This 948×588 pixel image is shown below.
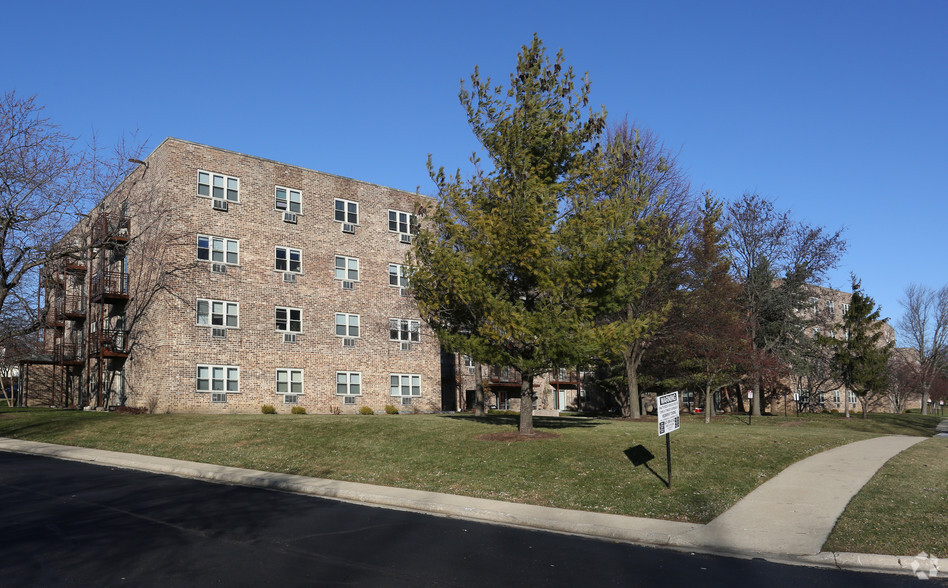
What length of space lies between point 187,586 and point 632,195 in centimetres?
1562

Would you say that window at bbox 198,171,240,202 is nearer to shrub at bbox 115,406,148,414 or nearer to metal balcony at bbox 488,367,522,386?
shrub at bbox 115,406,148,414

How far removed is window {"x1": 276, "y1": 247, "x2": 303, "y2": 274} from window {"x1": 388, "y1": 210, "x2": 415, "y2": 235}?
6032 mm

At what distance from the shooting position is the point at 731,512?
11.4 meters

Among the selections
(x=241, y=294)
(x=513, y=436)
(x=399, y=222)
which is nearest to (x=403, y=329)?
(x=399, y=222)

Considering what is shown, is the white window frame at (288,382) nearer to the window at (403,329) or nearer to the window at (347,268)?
the window at (347,268)

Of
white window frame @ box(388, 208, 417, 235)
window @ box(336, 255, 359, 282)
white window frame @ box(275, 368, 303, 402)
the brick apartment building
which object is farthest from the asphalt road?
white window frame @ box(388, 208, 417, 235)

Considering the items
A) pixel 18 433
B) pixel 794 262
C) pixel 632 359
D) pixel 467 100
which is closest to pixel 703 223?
pixel 632 359

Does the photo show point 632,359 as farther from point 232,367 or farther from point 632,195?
point 232,367

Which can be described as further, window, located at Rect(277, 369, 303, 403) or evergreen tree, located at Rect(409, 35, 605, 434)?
window, located at Rect(277, 369, 303, 403)

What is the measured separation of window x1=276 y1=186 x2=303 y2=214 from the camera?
36062 mm

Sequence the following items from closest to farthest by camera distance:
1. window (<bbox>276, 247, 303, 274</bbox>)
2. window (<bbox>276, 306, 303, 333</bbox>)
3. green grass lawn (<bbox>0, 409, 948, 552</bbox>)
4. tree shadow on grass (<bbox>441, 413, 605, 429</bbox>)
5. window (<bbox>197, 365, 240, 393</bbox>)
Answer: green grass lawn (<bbox>0, 409, 948, 552</bbox>), tree shadow on grass (<bbox>441, 413, 605, 429</bbox>), window (<bbox>197, 365, 240, 393</bbox>), window (<bbox>276, 306, 303, 333</bbox>), window (<bbox>276, 247, 303, 274</bbox>)

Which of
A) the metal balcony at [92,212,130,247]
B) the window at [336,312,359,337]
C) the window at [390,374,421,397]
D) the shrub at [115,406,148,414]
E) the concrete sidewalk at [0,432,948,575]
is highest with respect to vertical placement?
the metal balcony at [92,212,130,247]

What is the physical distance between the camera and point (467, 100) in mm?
20062

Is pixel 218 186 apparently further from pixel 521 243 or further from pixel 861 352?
pixel 861 352
